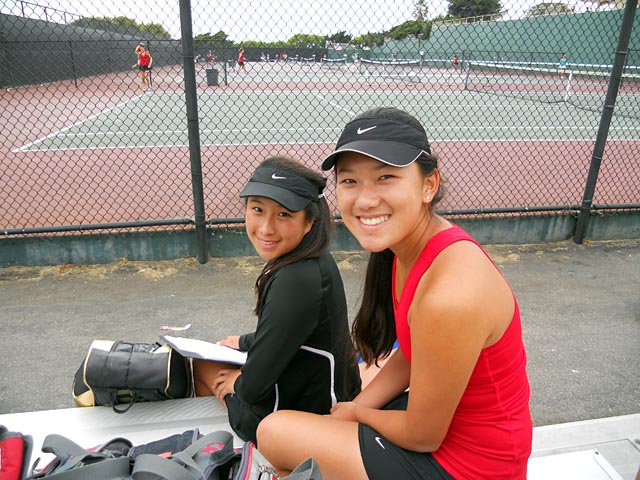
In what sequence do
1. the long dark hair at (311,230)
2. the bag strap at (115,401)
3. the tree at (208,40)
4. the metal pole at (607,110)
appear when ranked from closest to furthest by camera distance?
the long dark hair at (311,230) → the bag strap at (115,401) → the metal pole at (607,110) → the tree at (208,40)

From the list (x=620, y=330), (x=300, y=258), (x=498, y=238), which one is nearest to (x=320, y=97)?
(x=498, y=238)

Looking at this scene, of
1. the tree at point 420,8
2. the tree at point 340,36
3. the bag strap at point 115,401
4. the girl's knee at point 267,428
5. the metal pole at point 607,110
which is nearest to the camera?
the girl's knee at point 267,428

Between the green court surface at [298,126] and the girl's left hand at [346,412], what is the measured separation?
9.39 m

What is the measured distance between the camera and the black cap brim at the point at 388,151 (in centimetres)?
145

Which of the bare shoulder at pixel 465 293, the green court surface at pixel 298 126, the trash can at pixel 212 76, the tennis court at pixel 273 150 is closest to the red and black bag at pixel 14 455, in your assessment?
the bare shoulder at pixel 465 293

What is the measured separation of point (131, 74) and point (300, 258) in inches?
1073

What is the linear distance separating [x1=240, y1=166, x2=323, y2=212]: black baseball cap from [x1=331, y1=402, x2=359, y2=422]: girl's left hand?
778mm

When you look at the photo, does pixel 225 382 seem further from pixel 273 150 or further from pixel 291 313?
pixel 273 150

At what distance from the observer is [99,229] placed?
186 inches

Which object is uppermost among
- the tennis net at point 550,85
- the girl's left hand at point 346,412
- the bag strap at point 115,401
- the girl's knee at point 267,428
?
the tennis net at point 550,85

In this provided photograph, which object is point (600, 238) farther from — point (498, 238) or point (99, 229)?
point (99, 229)

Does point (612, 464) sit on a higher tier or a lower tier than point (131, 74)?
lower

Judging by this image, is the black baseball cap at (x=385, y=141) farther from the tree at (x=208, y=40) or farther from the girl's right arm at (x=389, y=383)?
the tree at (x=208, y=40)

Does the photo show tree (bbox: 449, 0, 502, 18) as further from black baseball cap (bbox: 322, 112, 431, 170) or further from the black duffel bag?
the black duffel bag
